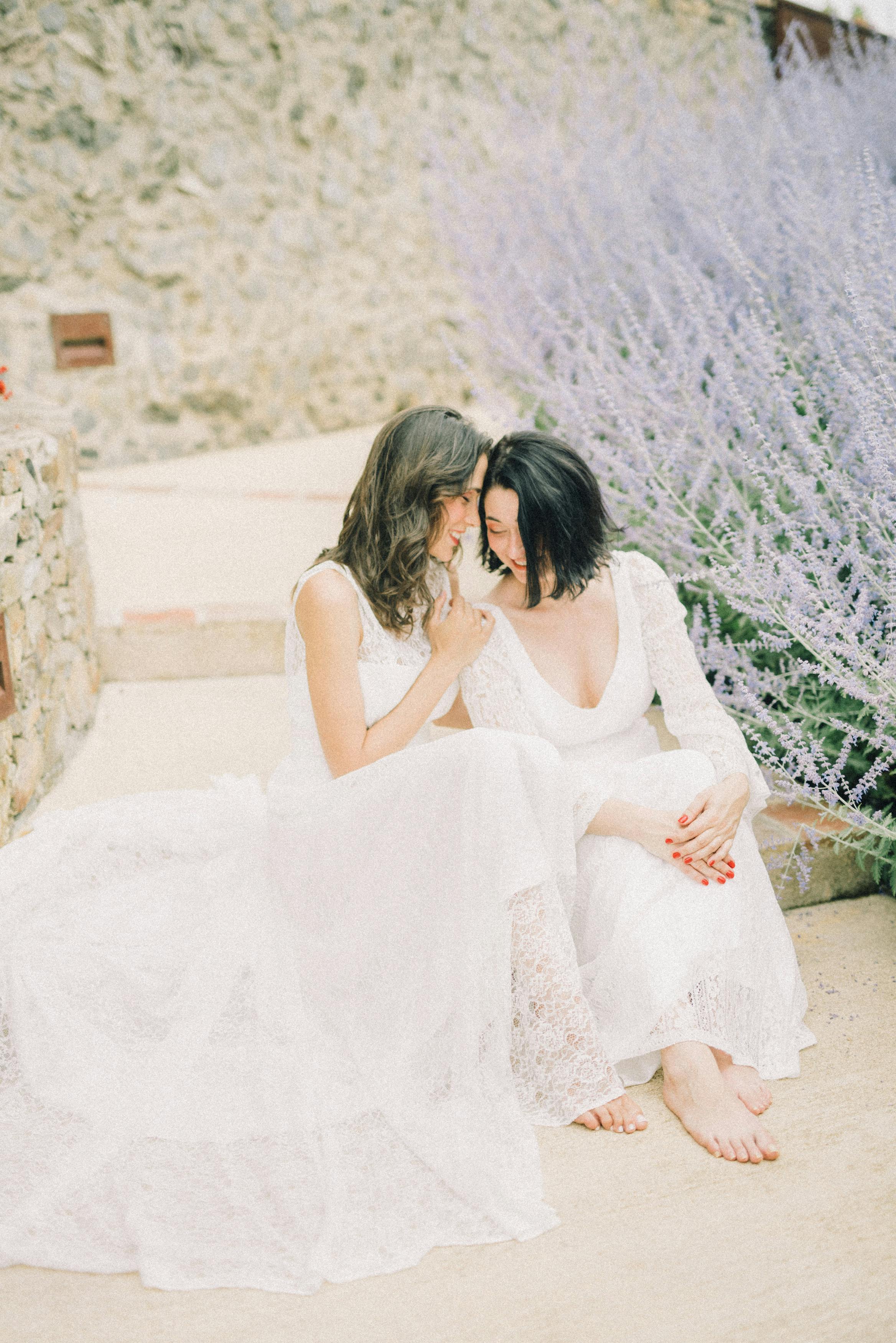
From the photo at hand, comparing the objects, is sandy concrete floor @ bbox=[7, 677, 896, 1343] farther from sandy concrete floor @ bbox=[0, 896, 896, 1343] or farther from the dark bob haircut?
the dark bob haircut

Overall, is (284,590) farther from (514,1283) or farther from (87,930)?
(514,1283)

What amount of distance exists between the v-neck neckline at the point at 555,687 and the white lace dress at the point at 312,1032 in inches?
8.9

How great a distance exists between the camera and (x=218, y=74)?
5.20 meters

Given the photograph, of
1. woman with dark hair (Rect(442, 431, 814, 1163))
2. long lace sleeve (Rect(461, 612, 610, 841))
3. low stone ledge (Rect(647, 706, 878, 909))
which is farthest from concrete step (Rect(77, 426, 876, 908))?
long lace sleeve (Rect(461, 612, 610, 841))

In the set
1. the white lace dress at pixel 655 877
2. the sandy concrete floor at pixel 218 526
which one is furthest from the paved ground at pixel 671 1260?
the sandy concrete floor at pixel 218 526

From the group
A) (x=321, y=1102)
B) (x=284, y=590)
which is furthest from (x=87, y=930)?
(x=284, y=590)

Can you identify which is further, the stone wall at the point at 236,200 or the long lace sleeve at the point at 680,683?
the stone wall at the point at 236,200

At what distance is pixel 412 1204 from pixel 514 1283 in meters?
0.17

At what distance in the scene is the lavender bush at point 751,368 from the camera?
179 cm

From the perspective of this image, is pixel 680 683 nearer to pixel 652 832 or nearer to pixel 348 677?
pixel 652 832

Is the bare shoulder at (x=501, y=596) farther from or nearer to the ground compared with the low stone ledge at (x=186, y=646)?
farther from the ground

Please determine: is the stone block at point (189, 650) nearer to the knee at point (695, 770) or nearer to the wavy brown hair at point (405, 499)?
the wavy brown hair at point (405, 499)

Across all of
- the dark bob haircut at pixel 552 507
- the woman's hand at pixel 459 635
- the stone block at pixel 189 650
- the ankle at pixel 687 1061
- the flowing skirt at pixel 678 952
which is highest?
the dark bob haircut at pixel 552 507

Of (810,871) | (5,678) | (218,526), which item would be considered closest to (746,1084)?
(810,871)
